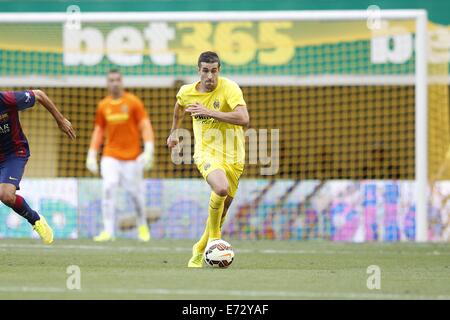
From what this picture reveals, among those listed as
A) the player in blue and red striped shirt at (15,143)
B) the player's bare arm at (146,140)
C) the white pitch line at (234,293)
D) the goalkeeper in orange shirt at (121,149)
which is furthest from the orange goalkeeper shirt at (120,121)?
the white pitch line at (234,293)

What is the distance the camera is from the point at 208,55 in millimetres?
10875

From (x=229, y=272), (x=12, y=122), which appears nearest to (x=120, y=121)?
(x=12, y=122)

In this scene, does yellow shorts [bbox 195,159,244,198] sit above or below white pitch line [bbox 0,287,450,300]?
above

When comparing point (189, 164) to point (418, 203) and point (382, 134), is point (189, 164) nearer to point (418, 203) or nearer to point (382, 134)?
point (382, 134)

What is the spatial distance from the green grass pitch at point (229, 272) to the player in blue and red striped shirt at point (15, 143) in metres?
0.61

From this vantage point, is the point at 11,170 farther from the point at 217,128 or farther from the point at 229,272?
→ the point at 229,272

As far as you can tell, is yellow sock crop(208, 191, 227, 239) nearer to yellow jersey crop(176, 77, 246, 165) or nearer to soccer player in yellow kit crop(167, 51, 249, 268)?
soccer player in yellow kit crop(167, 51, 249, 268)

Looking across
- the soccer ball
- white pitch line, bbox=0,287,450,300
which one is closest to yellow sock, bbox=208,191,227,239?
the soccer ball

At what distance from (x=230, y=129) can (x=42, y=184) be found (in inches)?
328

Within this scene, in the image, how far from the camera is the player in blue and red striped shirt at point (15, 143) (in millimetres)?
11359

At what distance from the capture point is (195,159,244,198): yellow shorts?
10836 millimetres

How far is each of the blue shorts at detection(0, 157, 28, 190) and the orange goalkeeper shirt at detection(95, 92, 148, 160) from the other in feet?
16.7

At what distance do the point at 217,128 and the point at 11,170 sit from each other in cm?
242
